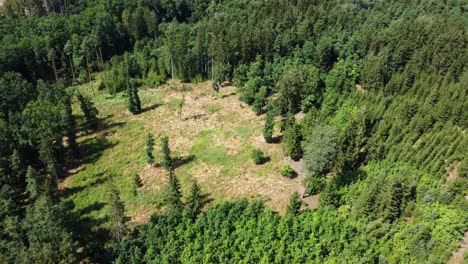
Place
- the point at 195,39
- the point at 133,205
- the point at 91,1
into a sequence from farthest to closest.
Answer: the point at 91,1 → the point at 195,39 → the point at 133,205

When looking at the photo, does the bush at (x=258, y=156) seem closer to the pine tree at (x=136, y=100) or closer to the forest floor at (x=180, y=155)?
the forest floor at (x=180, y=155)

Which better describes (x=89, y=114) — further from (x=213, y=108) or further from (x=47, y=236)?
(x=47, y=236)

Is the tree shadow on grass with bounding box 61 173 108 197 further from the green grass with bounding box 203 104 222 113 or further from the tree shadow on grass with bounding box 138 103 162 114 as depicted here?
the green grass with bounding box 203 104 222 113

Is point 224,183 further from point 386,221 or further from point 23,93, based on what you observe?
point 23,93

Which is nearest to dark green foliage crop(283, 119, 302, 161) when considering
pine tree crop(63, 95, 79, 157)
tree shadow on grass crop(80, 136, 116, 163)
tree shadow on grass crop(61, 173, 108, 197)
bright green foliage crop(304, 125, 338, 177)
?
bright green foliage crop(304, 125, 338, 177)

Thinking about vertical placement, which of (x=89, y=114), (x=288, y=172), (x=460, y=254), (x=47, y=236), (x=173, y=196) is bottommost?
(x=460, y=254)

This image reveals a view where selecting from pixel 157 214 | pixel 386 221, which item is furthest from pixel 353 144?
pixel 157 214

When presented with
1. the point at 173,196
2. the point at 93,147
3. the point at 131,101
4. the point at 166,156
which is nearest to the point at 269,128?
the point at 166,156
